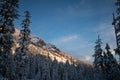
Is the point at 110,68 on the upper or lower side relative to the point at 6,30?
lower

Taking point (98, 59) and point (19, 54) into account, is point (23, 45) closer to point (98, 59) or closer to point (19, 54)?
point (19, 54)

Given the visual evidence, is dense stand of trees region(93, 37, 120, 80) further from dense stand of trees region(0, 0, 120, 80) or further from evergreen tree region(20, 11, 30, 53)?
evergreen tree region(20, 11, 30, 53)

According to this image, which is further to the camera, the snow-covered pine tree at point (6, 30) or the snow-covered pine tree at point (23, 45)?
the snow-covered pine tree at point (23, 45)

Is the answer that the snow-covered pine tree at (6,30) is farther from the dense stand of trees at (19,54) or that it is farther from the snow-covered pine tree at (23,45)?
the snow-covered pine tree at (23,45)

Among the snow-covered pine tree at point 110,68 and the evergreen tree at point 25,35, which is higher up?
Result: the evergreen tree at point 25,35

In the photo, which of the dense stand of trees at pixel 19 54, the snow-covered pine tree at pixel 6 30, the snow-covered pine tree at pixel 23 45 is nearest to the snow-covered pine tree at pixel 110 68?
the dense stand of trees at pixel 19 54

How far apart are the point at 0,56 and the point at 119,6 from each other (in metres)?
16.7

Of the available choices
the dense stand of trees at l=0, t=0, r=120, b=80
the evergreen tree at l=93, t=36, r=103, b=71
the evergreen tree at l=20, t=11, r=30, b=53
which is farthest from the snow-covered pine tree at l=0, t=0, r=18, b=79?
the evergreen tree at l=93, t=36, r=103, b=71

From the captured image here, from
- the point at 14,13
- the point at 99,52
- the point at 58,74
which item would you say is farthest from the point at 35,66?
the point at 14,13

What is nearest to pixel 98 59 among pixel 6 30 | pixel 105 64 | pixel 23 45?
pixel 105 64

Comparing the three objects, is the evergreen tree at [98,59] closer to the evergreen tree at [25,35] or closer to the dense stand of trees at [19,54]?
the dense stand of trees at [19,54]

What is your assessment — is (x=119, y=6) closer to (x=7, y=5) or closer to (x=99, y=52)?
(x=7, y=5)

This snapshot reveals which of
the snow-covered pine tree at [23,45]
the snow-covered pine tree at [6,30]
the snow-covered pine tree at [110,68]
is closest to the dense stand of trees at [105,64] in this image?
the snow-covered pine tree at [110,68]

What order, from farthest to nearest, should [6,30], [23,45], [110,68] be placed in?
1. [110,68]
2. [23,45]
3. [6,30]
